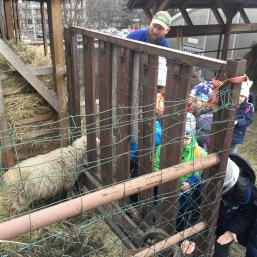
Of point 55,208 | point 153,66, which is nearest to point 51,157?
point 153,66

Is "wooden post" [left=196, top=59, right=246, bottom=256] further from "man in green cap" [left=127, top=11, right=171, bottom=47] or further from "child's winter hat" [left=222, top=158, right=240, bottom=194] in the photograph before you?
"man in green cap" [left=127, top=11, right=171, bottom=47]

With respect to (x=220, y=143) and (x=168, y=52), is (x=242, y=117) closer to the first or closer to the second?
(x=220, y=143)

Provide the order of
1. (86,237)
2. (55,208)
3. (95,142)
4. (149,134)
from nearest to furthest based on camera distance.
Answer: (55,208) → (149,134) → (86,237) → (95,142)

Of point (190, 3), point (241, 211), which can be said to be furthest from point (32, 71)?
point (190, 3)

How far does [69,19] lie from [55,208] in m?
18.3

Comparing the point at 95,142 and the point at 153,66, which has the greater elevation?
the point at 153,66

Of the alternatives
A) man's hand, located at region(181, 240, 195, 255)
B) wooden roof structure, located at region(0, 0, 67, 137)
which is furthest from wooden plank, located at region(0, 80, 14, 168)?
man's hand, located at region(181, 240, 195, 255)

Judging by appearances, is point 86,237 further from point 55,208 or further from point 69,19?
point 69,19

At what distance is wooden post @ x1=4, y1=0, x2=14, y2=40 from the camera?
621 cm

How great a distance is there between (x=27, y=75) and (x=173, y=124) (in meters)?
2.22

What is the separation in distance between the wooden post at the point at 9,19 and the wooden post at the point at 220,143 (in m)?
5.25

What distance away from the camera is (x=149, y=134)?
2449mm

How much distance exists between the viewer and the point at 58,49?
146 inches

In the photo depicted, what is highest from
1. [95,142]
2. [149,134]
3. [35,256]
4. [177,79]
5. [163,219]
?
[177,79]
